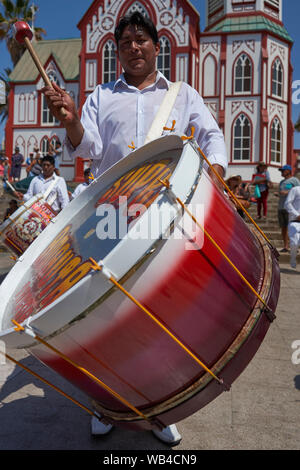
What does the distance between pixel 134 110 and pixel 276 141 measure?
64.3ft

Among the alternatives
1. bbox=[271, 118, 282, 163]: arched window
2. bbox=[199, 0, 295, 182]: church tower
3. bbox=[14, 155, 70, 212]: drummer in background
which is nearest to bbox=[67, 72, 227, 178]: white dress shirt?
bbox=[14, 155, 70, 212]: drummer in background

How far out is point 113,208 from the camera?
5.22 feet

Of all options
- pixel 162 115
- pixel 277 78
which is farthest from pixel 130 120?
pixel 277 78

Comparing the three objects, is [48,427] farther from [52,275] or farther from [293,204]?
[293,204]

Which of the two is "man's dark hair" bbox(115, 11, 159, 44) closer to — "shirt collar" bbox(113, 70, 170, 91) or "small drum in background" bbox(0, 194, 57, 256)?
"shirt collar" bbox(113, 70, 170, 91)

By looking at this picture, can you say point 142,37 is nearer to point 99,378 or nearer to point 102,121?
point 102,121

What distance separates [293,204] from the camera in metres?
7.31

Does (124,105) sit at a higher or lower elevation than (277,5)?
lower

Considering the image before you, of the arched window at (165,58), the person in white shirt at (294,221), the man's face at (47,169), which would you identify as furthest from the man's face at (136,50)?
the arched window at (165,58)

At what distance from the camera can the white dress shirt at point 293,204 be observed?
715cm

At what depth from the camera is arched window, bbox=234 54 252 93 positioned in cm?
1962

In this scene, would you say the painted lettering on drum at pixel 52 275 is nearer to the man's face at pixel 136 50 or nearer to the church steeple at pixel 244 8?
the man's face at pixel 136 50
